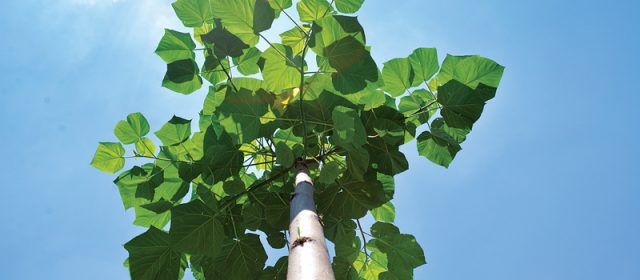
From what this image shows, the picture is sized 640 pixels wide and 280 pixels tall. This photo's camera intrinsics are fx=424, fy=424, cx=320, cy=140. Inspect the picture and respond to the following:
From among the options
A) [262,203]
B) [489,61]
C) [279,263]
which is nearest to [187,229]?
[262,203]

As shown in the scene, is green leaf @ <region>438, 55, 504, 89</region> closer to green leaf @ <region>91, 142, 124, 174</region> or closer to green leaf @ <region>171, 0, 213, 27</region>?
green leaf @ <region>171, 0, 213, 27</region>

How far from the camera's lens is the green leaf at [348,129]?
170 centimetres

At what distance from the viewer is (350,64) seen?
191 centimetres

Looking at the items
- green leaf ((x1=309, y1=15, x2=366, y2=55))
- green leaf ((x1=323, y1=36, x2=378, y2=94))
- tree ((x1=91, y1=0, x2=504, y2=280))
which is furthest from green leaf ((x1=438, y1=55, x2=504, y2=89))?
green leaf ((x1=309, y1=15, x2=366, y2=55))

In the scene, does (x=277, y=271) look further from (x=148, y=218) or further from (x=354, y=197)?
(x=148, y=218)

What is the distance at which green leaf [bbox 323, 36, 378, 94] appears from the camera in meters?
1.85

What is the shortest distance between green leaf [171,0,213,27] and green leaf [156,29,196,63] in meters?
0.07

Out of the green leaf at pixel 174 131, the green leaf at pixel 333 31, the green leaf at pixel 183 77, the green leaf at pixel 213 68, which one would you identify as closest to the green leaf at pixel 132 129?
the green leaf at pixel 174 131

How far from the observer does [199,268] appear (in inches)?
94.4

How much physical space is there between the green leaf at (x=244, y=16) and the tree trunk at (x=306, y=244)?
759 millimetres

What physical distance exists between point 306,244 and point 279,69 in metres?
0.98

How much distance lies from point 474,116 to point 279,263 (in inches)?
50.3

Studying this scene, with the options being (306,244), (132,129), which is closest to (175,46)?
(132,129)

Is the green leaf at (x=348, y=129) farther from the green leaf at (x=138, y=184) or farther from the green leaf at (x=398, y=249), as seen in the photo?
the green leaf at (x=138, y=184)
